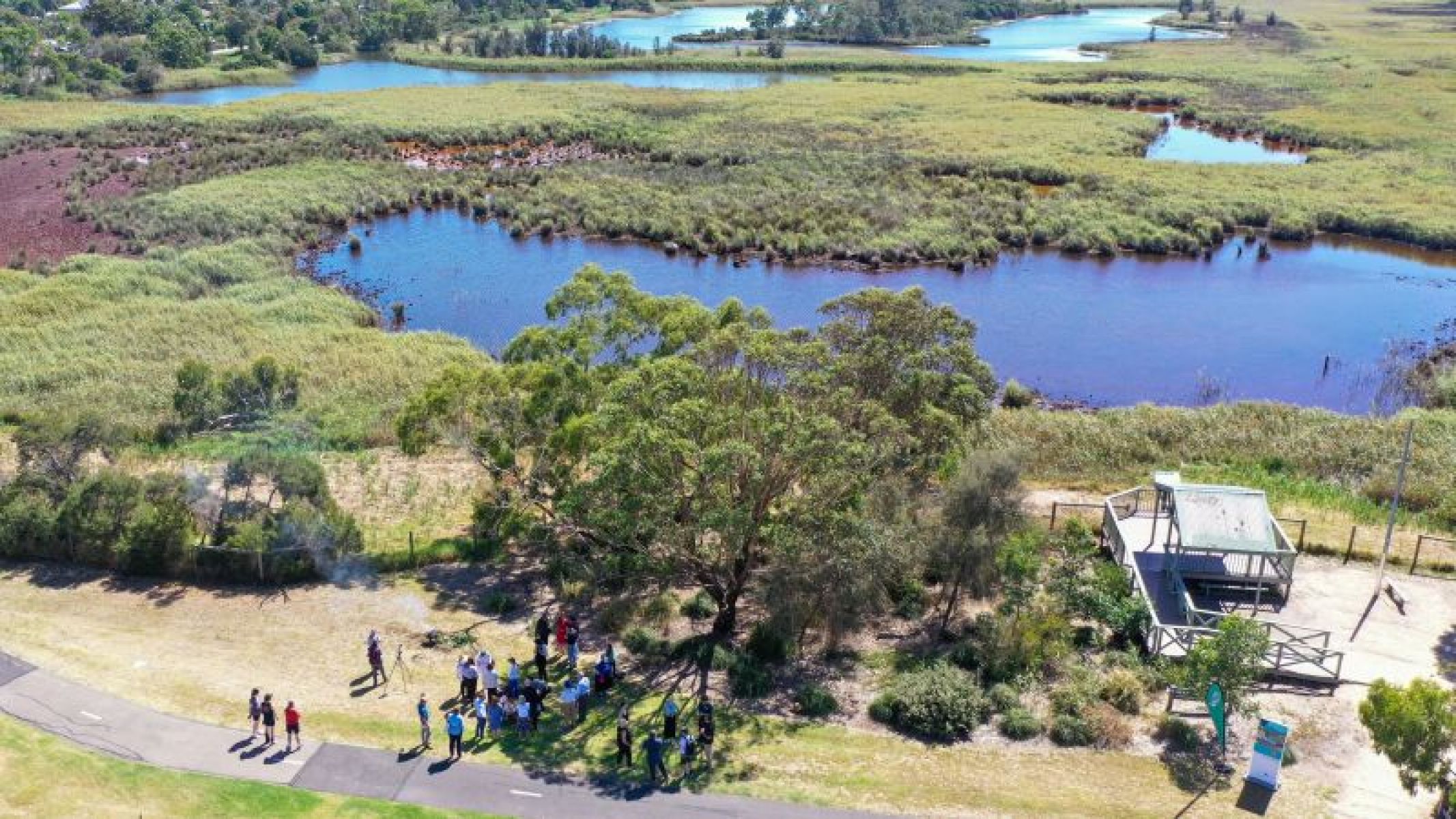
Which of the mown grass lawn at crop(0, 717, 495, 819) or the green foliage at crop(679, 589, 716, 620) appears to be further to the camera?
the green foliage at crop(679, 589, 716, 620)

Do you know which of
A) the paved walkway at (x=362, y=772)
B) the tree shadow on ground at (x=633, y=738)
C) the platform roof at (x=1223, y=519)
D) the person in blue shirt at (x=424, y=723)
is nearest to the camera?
the paved walkway at (x=362, y=772)

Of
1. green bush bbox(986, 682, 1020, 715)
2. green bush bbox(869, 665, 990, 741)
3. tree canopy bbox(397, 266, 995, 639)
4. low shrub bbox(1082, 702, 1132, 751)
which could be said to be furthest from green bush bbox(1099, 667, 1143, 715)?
tree canopy bbox(397, 266, 995, 639)

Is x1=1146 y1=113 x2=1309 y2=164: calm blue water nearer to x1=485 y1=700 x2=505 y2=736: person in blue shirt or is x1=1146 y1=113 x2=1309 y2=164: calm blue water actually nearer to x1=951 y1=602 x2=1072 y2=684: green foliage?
x1=951 y1=602 x2=1072 y2=684: green foliage

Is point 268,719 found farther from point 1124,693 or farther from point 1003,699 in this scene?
point 1124,693

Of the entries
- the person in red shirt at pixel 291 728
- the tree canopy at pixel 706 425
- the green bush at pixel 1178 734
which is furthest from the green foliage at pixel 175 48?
the green bush at pixel 1178 734

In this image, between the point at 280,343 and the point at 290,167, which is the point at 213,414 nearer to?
the point at 280,343

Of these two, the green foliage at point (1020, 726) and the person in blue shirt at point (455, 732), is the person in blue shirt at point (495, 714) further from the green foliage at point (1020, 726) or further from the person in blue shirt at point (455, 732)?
the green foliage at point (1020, 726)

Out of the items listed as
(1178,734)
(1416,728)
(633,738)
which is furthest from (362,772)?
(1416,728)
